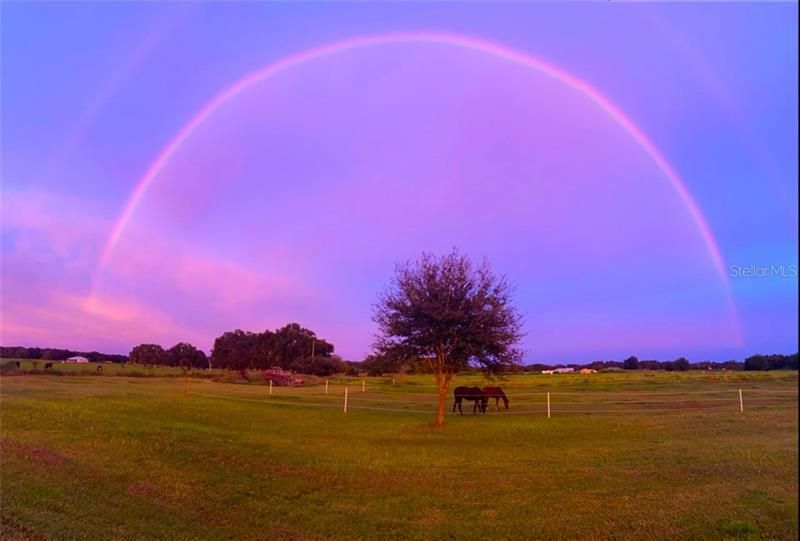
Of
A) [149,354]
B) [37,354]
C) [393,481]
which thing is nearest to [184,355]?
[149,354]

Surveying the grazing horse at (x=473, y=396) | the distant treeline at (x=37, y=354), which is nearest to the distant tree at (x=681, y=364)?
the grazing horse at (x=473, y=396)

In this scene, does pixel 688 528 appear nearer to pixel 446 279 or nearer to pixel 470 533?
pixel 470 533

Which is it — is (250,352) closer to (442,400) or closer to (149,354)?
(149,354)

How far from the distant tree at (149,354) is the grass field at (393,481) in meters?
155

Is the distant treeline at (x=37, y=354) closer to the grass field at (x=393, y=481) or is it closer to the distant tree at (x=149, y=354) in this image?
the distant tree at (x=149, y=354)

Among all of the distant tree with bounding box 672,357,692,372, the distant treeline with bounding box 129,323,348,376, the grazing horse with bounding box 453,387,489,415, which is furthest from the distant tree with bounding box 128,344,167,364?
the distant tree with bounding box 672,357,692,372

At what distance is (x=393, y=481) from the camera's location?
12227 millimetres

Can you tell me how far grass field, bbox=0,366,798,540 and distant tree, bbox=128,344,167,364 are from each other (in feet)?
509

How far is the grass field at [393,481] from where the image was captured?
8328mm

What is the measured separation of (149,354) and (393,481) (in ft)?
559

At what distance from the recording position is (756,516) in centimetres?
850

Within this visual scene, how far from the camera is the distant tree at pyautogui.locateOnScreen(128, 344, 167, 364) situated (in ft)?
545

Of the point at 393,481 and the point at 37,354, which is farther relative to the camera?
the point at 37,354

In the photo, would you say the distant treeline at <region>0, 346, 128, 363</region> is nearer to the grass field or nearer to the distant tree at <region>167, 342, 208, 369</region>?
the distant tree at <region>167, 342, 208, 369</region>
